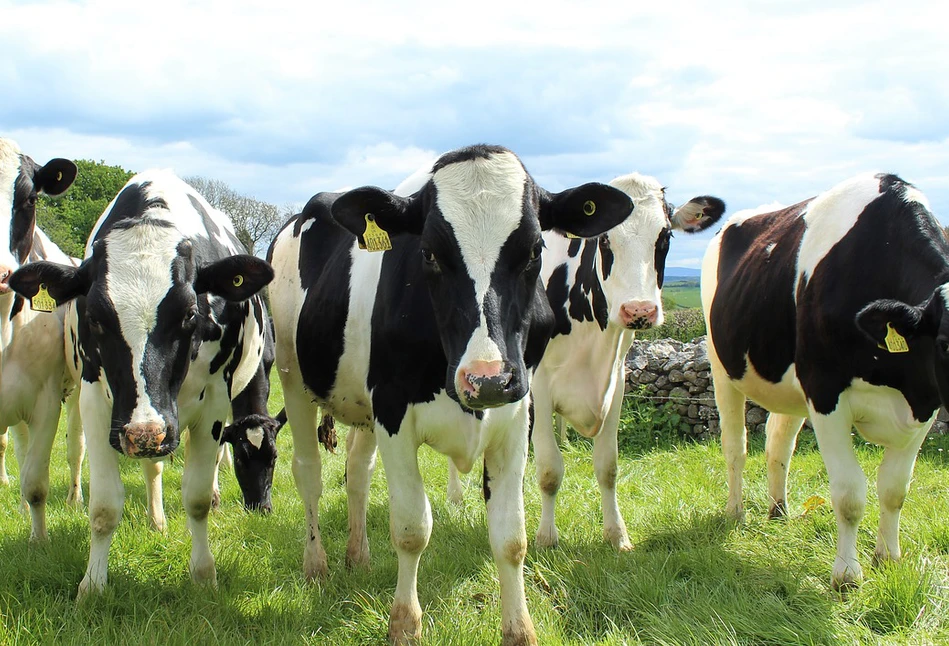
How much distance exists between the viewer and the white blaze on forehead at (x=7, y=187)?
5.05m

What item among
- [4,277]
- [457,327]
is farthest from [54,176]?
[457,327]

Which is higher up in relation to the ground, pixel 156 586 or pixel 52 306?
pixel 52 306

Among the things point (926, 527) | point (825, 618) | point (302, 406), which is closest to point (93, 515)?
point (302, 406)

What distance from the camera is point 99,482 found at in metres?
4.73

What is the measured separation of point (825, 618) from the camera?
14.2 ft

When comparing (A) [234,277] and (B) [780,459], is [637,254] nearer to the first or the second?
(B) [780,459]

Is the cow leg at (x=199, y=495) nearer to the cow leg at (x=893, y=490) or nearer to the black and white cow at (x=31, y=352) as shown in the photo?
the black and white cow at (x=31, y=352)

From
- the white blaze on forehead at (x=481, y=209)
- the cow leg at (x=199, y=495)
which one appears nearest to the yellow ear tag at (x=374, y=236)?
the white blaze on forehead at (x=481, y=209)

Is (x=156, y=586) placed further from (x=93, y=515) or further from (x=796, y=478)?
(x=796, y=478)

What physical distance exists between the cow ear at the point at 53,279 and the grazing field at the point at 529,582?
1674 mm

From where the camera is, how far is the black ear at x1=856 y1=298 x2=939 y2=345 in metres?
4.48

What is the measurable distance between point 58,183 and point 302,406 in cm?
239

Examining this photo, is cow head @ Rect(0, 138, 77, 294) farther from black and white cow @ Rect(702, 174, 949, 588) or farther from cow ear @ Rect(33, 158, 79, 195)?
black and white cow @ Rect(702, 174, 949, 588)

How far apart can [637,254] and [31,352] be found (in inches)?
169
